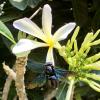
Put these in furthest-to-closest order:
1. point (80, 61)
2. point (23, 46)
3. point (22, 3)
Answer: point (22, 3) < point (80, 61) < point (23, 46)

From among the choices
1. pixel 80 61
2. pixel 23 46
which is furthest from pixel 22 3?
pixel 23 46

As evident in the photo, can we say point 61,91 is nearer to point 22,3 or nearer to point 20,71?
point 22,3

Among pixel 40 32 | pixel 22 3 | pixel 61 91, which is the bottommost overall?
pixel 61 91

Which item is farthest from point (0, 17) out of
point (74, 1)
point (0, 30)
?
point (0, 30)

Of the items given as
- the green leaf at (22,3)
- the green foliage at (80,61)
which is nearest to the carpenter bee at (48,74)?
the green foliage at (80,61)

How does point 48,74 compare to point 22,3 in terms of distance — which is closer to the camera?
point 48,74

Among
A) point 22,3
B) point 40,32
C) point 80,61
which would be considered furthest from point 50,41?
point 22,3

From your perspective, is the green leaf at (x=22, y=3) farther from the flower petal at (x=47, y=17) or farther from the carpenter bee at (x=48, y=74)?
the flower petal at (x=47, y=17)

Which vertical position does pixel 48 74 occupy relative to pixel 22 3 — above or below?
below

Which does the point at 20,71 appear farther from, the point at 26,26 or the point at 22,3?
the point at 22,3

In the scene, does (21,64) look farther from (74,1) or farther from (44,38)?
(74,1)

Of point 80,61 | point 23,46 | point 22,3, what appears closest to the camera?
point 23,46
